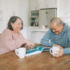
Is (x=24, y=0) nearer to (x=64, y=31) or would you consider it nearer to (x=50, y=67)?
(x=64, y=31)

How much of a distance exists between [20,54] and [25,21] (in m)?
4.05

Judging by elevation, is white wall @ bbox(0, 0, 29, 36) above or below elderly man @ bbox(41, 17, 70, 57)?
above

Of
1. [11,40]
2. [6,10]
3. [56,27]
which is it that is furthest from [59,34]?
[6,10]

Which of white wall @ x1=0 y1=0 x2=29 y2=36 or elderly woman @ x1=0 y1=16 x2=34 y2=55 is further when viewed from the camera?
white wall @ x1=0 y1=0 x2=29 y2=36

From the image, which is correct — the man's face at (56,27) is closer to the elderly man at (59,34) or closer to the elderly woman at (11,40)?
→ the elderly man at (59,34)

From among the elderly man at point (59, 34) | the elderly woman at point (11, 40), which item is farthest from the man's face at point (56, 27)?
the elderly woman at point (11, 40)

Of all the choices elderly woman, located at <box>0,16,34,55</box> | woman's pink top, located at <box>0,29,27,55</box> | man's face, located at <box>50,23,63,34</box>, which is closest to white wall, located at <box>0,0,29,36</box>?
elderly woman, located at <box>0,16,34,55</box>

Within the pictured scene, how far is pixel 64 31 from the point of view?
1.44 metres

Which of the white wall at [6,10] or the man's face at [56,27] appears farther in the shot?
the white wall at [6,10]

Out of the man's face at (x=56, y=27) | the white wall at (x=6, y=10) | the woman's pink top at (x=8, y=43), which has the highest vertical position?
the white wall at (x=6, y=10)

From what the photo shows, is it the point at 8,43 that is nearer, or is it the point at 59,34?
the point at 8,43

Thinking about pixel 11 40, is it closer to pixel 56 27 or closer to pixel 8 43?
pixel 8 43

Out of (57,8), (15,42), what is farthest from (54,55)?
(57,8)

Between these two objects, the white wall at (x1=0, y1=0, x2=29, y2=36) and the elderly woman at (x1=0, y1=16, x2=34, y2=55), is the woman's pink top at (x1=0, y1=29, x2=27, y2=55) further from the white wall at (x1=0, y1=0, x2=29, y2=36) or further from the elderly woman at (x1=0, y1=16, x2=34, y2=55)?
the white wall at (x1=0, y1=0, x2=29, y2=36)
